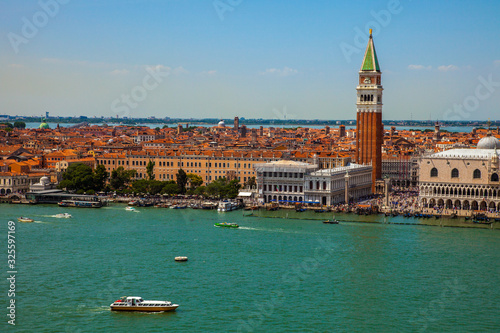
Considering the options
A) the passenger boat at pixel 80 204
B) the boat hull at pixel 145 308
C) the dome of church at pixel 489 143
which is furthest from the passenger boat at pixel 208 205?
the boat hull at pixel 145 308

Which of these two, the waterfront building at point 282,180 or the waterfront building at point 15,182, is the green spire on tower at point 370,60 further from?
the waterfront building at point 15,182

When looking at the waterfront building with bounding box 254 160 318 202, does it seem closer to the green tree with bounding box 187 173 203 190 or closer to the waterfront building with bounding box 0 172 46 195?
the green tree with bounding box 187 173 203 190

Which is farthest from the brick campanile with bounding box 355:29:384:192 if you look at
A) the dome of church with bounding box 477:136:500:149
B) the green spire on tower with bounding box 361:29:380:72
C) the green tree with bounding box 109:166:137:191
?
the green tree with bounding box 109:166:137:191

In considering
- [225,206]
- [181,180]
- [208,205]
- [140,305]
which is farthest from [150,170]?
[140,305]

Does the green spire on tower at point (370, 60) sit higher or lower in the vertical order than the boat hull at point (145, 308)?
higher

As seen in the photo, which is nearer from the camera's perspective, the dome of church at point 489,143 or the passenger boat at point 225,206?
the passenger boat at point 225,206

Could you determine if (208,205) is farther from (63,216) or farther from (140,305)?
(140,305)
